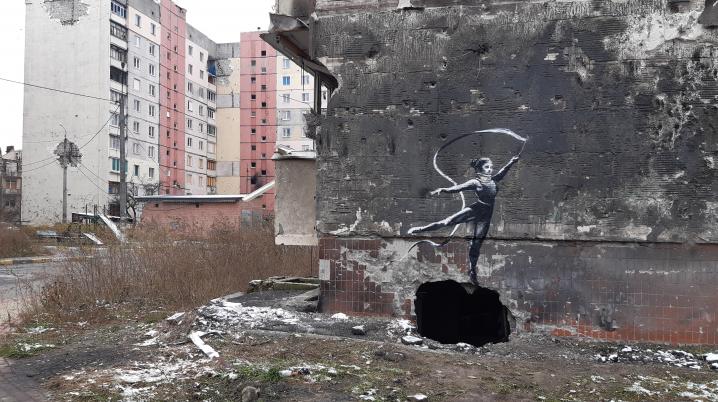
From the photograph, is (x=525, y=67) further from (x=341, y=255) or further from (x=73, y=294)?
(x=73, y=294)

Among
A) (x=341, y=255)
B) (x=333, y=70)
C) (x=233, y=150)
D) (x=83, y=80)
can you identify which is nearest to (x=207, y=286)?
(x=341, y=255)

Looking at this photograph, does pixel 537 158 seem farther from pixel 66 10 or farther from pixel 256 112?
pixel 256 112

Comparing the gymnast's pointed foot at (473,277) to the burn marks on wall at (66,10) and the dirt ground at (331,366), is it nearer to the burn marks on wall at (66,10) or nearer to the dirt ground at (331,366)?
the dirt ground at (331,366)

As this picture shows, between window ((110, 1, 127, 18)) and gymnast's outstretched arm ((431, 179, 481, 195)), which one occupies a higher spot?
window ((110, 1, 127, 18))

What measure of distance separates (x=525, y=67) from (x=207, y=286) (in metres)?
6.57

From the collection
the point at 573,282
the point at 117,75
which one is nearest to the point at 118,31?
the point at 117,75

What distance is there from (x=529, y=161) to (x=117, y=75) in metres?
51.3

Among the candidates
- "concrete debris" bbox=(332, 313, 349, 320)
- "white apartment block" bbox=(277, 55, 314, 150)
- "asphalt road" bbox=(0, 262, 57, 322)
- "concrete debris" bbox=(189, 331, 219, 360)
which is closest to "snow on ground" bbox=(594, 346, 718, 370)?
"concrete debris" bbox=(332, 313, 349, 320)

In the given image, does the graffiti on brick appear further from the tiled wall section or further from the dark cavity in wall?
the dark cavity in wall

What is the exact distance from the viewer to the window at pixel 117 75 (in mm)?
51188

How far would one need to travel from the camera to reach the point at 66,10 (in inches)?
2012

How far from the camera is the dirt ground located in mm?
5375

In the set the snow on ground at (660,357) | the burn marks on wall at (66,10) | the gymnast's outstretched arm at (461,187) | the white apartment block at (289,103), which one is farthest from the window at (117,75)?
the snow on ground at (660,357)

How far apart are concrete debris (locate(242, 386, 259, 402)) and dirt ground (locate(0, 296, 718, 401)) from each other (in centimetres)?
9
